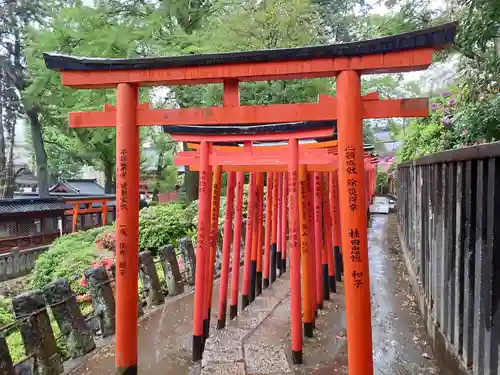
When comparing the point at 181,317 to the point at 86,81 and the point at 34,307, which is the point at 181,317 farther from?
the point at 86,81

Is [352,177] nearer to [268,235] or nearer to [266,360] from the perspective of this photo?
[266,360]

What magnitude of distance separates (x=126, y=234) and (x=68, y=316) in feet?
7.60

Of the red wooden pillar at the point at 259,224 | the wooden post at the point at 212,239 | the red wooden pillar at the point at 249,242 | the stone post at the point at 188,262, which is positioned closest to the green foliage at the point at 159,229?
the stone post at the point at 188,262

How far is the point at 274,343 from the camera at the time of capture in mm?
5824

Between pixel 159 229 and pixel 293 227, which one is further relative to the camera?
pixel 159 229

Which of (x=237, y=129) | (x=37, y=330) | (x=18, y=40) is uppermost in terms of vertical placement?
(x=18, y=40)

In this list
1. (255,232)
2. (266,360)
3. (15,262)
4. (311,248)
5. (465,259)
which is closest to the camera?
(465,259)

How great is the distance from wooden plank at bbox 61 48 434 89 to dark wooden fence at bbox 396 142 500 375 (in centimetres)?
92

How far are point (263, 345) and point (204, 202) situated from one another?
6.93 ft

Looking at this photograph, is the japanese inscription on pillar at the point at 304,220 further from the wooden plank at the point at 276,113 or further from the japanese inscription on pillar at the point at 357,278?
the wooden plank at the point at 276,113

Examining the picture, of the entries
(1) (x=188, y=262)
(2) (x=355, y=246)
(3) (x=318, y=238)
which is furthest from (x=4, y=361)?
(1) (x=188, y=262)

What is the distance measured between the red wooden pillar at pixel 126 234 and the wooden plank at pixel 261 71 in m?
0.18

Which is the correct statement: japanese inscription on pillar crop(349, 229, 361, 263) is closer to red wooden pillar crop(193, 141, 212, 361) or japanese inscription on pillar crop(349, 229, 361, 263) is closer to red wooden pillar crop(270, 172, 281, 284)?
red wooden pillar crop(193, 141, 212, 361)

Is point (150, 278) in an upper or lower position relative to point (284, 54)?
lower
